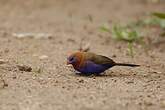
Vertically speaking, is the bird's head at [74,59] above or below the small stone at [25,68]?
above

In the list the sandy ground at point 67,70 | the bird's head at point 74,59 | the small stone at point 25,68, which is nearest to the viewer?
the sandy ground at point 67,70

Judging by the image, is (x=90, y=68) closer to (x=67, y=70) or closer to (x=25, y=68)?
(x=67, y=70)

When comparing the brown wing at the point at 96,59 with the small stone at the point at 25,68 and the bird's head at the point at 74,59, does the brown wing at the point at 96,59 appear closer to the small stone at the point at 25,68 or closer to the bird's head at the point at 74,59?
the bird's head at the point at 74,59

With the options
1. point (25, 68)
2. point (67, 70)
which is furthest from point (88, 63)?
point (25, 68)

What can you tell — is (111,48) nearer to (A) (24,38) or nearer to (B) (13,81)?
(A) (24,38)

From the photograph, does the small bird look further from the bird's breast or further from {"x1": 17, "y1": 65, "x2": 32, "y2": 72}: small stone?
{"x1": 17, "y1": 65, "x2": 32, "y2": 72}: small stone

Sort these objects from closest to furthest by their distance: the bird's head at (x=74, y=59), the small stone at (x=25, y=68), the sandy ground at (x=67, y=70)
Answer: the sandy ground at (x=67, y=70), the bird's head at (x=74, y=59), the small stone at (x=25, y=68)

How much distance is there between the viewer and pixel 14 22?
9.71m

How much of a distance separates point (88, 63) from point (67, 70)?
417 millimetres

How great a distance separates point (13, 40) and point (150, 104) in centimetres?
351

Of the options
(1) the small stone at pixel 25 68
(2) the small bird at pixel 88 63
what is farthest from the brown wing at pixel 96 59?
(1) the small stone at pixel 25 68

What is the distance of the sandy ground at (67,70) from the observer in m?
4.60

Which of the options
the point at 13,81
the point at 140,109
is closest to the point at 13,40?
the point at 13,81

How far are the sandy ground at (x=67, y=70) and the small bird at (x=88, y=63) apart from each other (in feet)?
0.28
